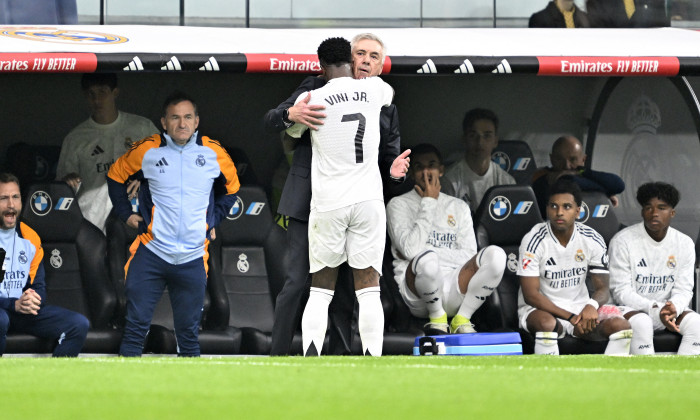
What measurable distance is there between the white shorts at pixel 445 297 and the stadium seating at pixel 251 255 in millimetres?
958

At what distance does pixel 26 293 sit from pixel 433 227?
283 centimetres

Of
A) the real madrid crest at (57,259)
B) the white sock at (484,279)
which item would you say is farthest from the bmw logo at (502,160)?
the real madrid crest at (57,259)

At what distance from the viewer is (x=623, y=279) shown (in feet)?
30.3

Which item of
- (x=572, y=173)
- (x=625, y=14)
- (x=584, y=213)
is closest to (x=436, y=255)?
(x=584, y=213)

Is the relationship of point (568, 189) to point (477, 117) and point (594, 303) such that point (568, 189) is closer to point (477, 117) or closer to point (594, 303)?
point (594, 303)

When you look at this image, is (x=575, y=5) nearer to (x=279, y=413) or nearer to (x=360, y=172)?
(x=360, y=172)

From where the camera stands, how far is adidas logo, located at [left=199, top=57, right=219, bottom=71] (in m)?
8.20

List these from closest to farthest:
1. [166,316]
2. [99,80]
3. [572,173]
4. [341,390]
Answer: [341,390] → [166,316] → [99,80] → [572,173]

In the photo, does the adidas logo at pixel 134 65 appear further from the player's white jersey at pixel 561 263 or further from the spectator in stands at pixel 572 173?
the spectator in stands at pixel 572 173

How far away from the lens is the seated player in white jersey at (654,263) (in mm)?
9133

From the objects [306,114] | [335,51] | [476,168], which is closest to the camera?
[306,114]

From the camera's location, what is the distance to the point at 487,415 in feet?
12.6

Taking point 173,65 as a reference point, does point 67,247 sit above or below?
below

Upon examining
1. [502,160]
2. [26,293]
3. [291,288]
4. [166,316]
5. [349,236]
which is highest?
[502,160]
